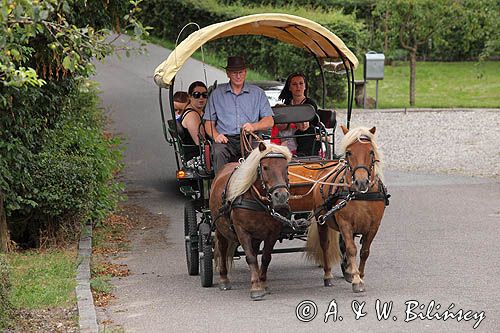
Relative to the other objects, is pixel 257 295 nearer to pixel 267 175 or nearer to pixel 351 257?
pixel 351 257

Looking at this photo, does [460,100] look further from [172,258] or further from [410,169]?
[172,258]

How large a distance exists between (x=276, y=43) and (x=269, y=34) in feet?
53.8

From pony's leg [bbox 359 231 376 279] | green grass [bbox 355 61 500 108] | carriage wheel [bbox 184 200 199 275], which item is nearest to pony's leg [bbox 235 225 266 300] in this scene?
pony's leg [bbox 359 231 376 279]

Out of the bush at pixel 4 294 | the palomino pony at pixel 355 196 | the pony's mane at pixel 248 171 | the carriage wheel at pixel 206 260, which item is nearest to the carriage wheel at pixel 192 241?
the carriage wheel at pixel 206 260

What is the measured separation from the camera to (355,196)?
9.79m

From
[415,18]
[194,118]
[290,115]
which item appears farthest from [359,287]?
[415,18]

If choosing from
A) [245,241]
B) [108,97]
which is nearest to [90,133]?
[245,241]

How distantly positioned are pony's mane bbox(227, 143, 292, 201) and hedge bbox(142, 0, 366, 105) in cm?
1769

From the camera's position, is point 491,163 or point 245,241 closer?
point 245,241

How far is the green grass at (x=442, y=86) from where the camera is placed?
102ft

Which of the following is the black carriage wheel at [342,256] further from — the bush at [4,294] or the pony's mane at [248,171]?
the bush at [4,294]

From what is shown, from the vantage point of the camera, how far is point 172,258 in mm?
12828

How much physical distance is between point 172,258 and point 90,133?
3.83m

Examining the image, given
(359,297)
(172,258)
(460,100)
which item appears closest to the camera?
(359,297)
